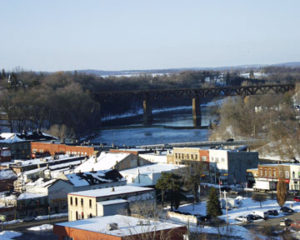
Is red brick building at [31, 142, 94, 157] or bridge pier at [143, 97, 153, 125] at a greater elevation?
red brick building at [31, 142, 94, 157]

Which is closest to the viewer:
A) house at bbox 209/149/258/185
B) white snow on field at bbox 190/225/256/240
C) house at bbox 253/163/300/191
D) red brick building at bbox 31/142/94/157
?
white snow on field at bbox 190/225/256/240

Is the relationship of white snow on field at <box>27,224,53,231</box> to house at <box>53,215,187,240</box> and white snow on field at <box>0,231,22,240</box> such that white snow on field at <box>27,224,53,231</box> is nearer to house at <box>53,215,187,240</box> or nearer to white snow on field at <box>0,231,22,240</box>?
white snow on field at <box>0,231,22,240</box>

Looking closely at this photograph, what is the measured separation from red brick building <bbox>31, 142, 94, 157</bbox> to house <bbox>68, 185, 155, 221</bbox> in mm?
15060

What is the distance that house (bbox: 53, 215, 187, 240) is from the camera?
17.2m

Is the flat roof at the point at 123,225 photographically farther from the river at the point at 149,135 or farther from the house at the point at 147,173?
the river at the point at 149,135

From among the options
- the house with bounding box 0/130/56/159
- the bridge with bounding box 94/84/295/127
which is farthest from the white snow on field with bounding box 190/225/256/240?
the bridge with bounding box 94/84/295/127

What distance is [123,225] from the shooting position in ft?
60.8

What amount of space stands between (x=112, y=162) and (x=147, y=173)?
9.20ft

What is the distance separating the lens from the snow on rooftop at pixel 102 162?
1282 inches

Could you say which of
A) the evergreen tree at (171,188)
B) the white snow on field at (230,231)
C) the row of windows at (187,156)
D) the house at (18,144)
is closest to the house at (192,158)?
the row of windows at (187,156)

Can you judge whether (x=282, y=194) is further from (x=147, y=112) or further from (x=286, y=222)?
(x=147, y=112)

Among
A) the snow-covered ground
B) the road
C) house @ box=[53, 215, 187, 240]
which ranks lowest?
the road

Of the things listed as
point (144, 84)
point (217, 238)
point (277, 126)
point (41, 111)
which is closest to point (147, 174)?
point (217, 238)

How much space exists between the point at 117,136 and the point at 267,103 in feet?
47.6
